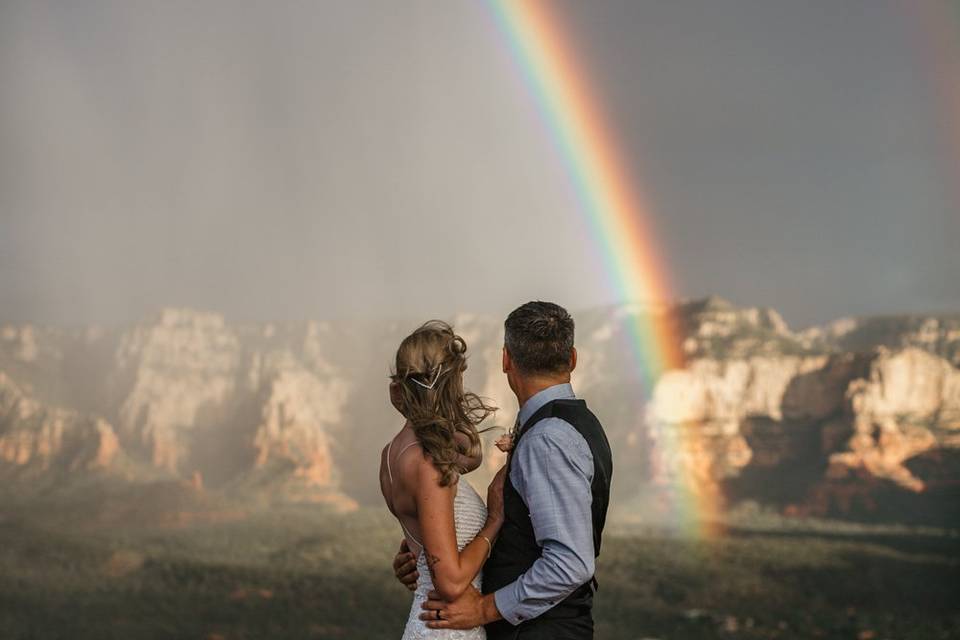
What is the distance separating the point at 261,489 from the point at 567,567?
70.9 metres

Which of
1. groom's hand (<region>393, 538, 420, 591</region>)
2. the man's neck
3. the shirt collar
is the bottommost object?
groom's hand (<region>393, 538, 420, 591</region>)

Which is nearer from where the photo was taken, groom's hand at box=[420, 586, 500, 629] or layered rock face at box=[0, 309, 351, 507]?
groom's hand at box=[420, 586, 500, 629]

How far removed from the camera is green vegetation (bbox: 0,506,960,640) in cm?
4641

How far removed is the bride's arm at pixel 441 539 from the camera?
4059 mm

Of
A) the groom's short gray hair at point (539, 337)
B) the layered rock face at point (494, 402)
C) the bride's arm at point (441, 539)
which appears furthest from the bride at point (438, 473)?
the layered rock face at point (494, 402)

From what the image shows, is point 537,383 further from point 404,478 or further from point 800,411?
point 800,411

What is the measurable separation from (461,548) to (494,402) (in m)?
72.4

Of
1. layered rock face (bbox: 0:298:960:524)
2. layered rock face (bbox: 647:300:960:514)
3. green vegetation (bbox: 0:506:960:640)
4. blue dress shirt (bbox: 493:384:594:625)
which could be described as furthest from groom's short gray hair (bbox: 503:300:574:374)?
A: layered rock face (bbox: 647:300:960:514)

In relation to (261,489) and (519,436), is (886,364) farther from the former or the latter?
(519,436)

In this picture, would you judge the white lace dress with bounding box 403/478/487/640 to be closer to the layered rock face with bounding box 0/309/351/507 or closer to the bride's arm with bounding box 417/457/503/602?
the bride's arm with bounding box 417/457/503/602

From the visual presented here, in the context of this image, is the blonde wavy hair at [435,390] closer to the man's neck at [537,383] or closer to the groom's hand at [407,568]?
the man's neck at [537,383]

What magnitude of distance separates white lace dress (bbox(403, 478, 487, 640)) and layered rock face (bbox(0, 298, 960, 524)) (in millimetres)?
65961

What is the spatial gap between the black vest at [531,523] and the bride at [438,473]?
77mm

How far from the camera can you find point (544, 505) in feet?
12.8
